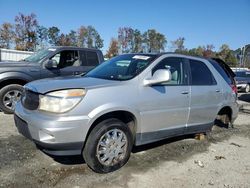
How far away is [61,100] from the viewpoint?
372 centimetres

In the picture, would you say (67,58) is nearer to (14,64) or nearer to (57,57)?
(57,57)

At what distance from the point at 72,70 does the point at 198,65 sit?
3810 mm

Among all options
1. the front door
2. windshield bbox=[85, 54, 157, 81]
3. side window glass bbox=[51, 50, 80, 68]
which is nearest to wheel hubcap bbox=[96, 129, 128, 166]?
the front door

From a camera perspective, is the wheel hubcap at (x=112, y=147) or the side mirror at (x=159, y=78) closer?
the wheel hubcap at (x=112, y=147)

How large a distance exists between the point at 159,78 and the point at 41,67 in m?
4.20

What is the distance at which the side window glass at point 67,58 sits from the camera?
8039 mm

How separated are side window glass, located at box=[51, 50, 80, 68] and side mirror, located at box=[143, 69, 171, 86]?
4.15 metres

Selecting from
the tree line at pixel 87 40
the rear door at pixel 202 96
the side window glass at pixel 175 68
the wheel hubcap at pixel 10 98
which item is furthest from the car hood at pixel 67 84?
the tree line at pixel 87 40

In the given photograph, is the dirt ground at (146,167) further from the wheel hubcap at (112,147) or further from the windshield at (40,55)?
the windshield at (40,55)

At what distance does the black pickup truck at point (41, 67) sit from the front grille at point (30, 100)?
3108 mm

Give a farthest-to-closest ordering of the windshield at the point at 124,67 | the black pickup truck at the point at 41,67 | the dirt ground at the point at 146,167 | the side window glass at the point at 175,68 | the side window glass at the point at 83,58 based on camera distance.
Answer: the side window glass at the point at 83,58
the black pickup truck at the point at 41,67
the side window glass at the point at 175,68
the windshield at the point at 124,67
the dirt ground at the point at 146,167

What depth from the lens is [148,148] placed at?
5297mm

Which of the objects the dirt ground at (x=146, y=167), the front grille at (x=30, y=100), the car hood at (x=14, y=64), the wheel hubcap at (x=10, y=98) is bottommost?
the dirt ground at (x=146, y=167)

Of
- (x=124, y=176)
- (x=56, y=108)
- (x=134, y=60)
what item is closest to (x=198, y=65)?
(x=134, y=60)
